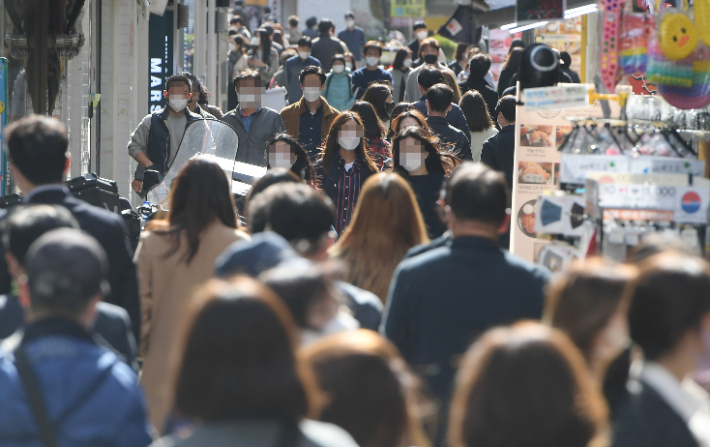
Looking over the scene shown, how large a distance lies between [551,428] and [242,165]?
17.9 feet

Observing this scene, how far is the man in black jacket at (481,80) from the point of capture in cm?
1122

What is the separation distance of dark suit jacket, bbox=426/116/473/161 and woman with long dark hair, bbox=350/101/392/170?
16.5 inches

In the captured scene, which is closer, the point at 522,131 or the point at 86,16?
the point at 522,131

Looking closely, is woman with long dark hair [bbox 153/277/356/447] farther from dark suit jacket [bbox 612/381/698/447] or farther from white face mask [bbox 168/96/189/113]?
white face mask [bbox 168/96/189/113]

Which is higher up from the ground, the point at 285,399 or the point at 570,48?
the point at 570,48

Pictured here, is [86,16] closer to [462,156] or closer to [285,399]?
[462,156]

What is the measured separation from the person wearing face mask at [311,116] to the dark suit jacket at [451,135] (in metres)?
1.12

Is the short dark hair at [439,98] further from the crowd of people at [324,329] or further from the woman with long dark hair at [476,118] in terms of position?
the crowd of people at [324,329]

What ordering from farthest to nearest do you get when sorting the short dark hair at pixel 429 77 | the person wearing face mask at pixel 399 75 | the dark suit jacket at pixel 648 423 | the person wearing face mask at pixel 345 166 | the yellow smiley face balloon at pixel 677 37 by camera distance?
1. the person wearing face mask at pixel 399 75
2. the short dark hair at pixel 429 77
3. the person wearing face mask at pixel 345 166
4. the yellow smiley face balloon at pixel 677 37
5. the dark suit jacket at pixel 648 423

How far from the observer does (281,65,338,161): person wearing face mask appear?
9.18 m

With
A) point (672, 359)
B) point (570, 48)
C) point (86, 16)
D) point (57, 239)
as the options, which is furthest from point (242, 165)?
point (570, 48)

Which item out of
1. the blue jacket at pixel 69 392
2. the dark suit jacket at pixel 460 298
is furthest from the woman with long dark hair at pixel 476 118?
the blue jacket at pixel 69 392

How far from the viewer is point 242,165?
23.6ft

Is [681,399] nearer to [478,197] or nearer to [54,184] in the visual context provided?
[478,197]
